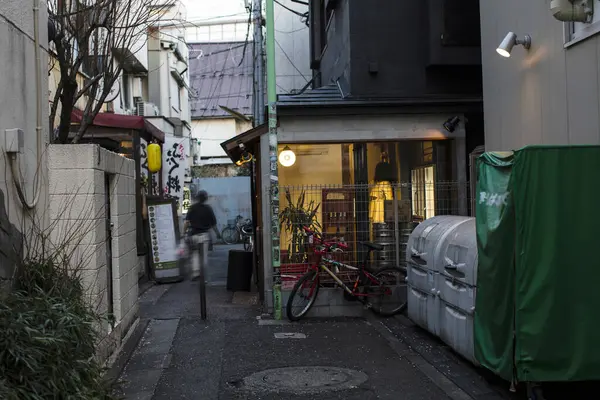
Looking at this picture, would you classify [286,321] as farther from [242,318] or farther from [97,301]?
[97,301]

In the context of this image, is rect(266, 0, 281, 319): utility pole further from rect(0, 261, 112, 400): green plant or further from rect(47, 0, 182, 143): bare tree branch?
rect(0, 261, 112, 400): green plant

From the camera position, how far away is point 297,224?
10.8 m

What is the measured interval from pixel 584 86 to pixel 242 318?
6.02 meters

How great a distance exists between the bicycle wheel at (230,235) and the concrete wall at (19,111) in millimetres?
21700

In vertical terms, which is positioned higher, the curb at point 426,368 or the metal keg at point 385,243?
the metal keg at point 385,243

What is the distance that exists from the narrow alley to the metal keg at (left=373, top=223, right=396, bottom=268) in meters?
1.25

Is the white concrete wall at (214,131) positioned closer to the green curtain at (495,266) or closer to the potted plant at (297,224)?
the potted plant at (297,224)

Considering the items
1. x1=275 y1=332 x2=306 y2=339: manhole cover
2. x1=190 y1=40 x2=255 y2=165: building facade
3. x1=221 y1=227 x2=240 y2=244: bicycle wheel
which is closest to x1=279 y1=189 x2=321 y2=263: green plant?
x1=275 y1=332 x2=306 y2=339: manhole cover

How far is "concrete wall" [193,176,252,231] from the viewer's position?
96.8 feet

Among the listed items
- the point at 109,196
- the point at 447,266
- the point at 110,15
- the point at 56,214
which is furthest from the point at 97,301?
the point at 110,15

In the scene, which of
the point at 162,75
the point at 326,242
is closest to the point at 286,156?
the point at 326,242

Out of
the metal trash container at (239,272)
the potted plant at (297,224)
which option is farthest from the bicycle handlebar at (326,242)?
the metal trash container at (239,272)

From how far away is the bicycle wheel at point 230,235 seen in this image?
2802cm

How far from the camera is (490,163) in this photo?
5.94 metres
